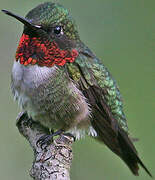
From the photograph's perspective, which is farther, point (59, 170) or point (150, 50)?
point (150, 50)

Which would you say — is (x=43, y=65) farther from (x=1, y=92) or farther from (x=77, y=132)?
(x=1, y=92)

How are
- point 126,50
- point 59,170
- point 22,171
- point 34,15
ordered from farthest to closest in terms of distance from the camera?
point 126,50 → point 22,171 → point 34,15 → point 59,170

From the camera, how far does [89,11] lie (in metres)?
6.54

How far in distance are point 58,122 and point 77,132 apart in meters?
0.29

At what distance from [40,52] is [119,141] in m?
1.45

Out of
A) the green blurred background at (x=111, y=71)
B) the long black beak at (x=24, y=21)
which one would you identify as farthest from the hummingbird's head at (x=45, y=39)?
the green blurred background at (x=111, y=71)

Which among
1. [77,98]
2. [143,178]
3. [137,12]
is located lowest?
[143,178]

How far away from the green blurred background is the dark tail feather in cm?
54

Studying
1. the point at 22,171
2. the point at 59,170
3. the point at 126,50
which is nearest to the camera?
the point at 59,170

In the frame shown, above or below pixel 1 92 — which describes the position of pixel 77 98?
below

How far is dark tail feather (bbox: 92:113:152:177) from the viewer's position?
4.82 metres

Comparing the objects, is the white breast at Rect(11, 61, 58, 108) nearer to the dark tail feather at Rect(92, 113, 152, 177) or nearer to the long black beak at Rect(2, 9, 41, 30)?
the long black beak at Rect(2, 9, 41, 30)

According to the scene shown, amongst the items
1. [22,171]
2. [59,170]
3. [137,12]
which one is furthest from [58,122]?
[137,12]

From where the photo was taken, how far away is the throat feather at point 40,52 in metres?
4.39
